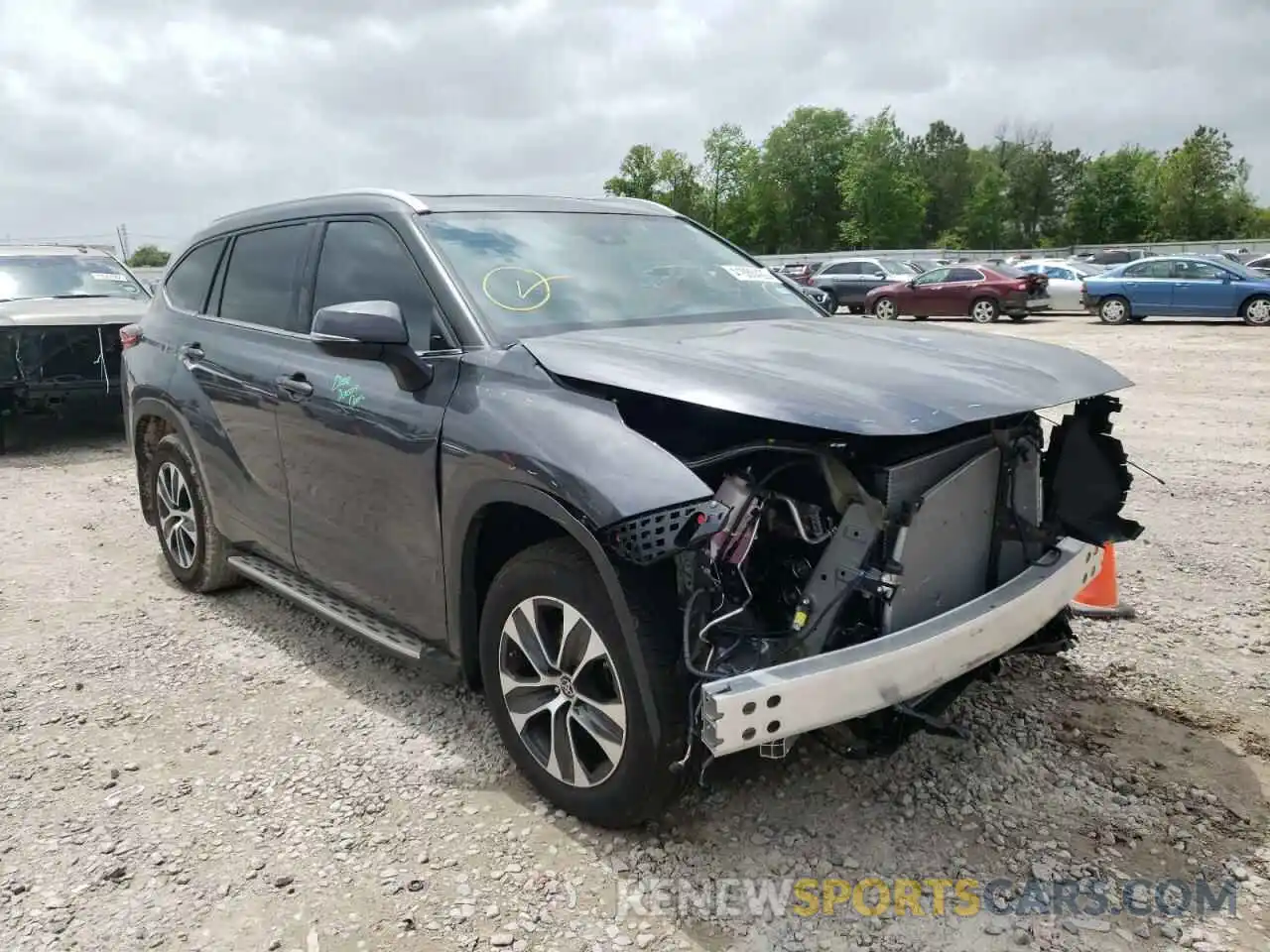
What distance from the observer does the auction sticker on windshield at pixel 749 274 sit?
13.7 ft

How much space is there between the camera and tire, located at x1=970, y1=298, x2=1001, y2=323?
23578mm

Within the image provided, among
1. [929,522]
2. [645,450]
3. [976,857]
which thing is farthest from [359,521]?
[976,857]

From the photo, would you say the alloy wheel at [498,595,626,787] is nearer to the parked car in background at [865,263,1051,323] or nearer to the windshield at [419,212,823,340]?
the windshield at [419,212,823,340]

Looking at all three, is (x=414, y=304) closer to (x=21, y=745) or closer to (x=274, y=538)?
(x=274, y=538)

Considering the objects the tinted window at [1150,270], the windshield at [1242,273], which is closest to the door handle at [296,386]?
the windshield at [1242,273]

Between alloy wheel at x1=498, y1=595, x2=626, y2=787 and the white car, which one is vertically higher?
the white car

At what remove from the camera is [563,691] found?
289 cm

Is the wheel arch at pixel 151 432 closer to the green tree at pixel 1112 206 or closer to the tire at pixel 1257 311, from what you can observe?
the tire at pixel 1257 311

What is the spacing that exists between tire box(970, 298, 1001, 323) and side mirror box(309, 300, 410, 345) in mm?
22692

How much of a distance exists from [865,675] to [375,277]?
2313mm

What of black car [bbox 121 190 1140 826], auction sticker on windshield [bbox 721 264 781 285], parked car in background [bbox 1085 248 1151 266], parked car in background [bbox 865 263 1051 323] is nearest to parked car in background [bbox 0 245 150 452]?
black car [bbox 121 190 1140 826]

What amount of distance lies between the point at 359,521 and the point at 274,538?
2.74 ft

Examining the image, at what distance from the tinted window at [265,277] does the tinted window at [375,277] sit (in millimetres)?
224

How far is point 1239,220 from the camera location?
70.0m
